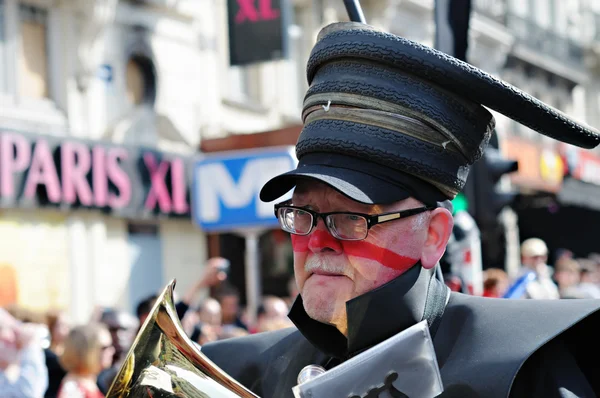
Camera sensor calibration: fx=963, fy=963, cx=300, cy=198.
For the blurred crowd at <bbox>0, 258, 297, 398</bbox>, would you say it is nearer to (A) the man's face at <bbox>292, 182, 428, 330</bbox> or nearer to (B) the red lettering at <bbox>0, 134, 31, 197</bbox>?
(A) the man's face at <bbox>292, 182, 428, 330</bbox>

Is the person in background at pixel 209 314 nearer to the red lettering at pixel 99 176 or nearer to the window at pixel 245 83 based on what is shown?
the red lettering at pixel 99 176

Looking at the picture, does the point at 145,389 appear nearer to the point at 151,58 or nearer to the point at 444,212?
the point at 444,212

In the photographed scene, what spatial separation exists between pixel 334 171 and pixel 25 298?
970 cm

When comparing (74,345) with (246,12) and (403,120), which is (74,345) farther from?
(246,12)

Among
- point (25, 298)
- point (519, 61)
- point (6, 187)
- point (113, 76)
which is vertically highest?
point (519, 61)

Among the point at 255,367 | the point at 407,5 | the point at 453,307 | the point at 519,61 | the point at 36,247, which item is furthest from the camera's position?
the point at 519,61

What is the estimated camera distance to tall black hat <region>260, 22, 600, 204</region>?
1889 mm

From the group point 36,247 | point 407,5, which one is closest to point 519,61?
point 407,5

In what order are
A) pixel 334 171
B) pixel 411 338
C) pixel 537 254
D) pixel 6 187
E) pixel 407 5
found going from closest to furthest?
pixel 411 338
pixel 334 171
pixel 537 254
pixel 6 187
pixel 407 5

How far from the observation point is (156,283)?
1289cm

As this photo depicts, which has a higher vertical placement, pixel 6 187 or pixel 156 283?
pixel 6 187

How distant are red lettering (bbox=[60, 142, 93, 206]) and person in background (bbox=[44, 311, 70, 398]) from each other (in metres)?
4.89

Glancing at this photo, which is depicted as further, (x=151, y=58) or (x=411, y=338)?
(x=151, y=58)

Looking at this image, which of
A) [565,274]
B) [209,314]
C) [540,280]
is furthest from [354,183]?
[565,274]
